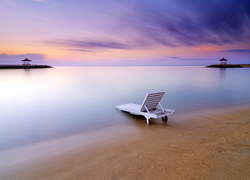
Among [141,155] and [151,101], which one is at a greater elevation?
[151,101]

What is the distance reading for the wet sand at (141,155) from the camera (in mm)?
3701

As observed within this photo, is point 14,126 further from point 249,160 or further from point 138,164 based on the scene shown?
point 249,160

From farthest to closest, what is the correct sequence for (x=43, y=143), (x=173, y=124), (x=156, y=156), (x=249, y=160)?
1. (x=173, y=124)
2. (x=43, y=143)
3. (x=156, y=156)
4. (x=249, y=160)

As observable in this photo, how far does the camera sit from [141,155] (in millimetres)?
4473

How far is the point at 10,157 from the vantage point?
5.05 metres

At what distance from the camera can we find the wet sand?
3.70m

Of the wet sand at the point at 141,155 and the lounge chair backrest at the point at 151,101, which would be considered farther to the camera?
the lounge chair backrest at the point at 151,101

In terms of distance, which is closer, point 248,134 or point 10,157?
point 10,157

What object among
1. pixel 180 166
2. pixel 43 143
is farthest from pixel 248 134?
pixel 43 143

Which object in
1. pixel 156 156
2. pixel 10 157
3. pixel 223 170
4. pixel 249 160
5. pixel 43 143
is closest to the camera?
pixel 223 170

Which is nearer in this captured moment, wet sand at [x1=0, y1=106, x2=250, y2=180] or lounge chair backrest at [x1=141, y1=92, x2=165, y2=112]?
wet sand at [x1=0, y1=106, x2=250, y2=180]

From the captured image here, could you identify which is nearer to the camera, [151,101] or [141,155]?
[141,155]

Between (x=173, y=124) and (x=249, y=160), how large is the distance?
11.4 feet

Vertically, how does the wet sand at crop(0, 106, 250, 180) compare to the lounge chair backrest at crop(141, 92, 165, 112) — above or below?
below
